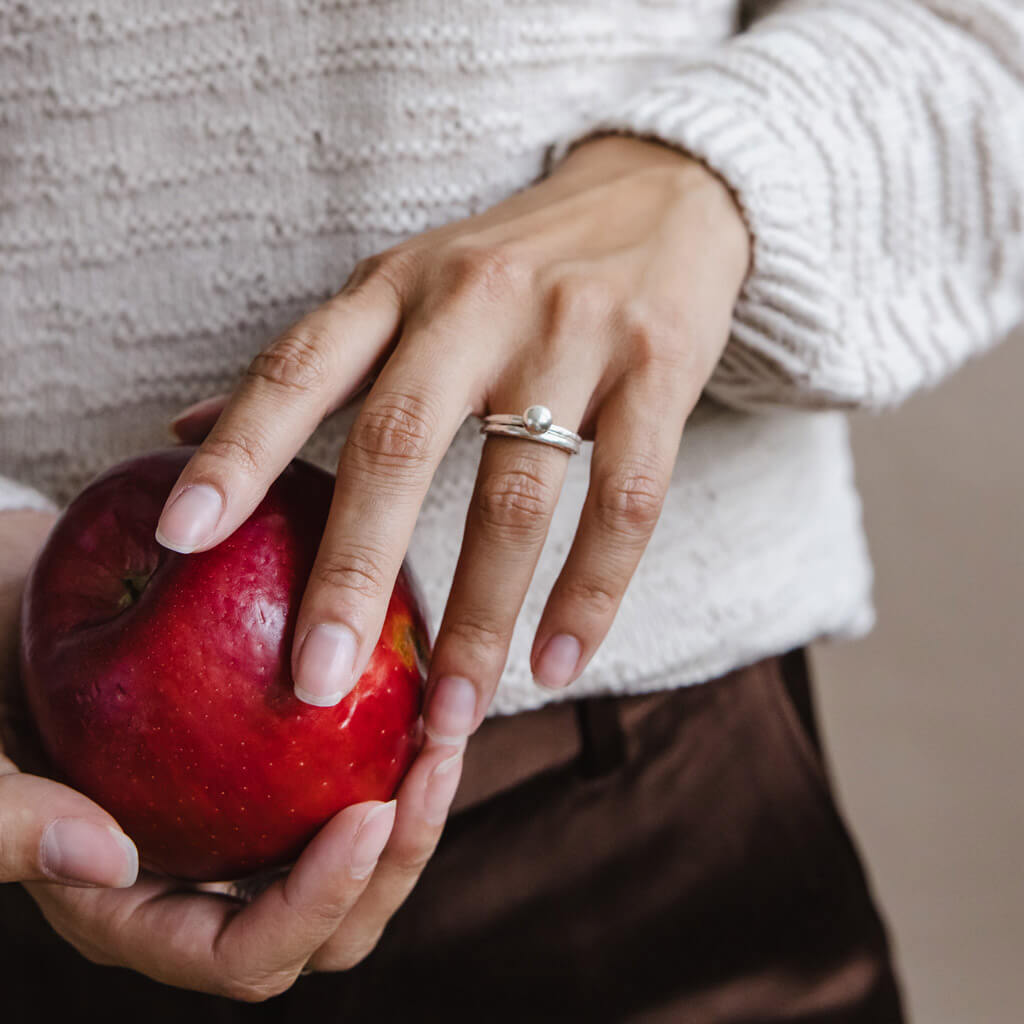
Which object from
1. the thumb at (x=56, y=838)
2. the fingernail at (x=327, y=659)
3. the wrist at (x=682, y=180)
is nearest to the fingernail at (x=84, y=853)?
the thumb at (x=56, y=838)

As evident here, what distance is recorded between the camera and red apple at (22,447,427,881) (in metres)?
0.38

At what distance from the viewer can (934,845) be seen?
1263 millimetres

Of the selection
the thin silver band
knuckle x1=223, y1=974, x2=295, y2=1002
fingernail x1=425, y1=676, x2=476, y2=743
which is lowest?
knuckle x1=223, y1=974, x2=295, y2=1002

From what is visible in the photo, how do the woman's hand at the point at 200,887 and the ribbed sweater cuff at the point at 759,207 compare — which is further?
the ribbed sweater cuff at the point at 759,207

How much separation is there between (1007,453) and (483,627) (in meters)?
1.04

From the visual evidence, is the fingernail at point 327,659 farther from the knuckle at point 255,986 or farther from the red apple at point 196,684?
the knuckle at point 255,986

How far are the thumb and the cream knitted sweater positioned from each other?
0.20m

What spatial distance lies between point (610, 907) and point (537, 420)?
0.38 m

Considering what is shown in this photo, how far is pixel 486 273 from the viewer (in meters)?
0.41

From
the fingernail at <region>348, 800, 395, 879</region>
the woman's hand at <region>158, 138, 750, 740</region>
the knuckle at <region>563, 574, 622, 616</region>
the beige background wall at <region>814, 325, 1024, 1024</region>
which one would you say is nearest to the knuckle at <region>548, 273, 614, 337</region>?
the woman's hand at <region>158, 138, 750, 740</region>

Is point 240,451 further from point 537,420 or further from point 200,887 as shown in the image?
point 200,887

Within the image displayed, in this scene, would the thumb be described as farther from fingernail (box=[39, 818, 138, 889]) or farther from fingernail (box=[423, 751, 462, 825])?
fingernail (box=[423, 751, 462, 825])

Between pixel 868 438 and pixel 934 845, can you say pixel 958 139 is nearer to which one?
pixel 868 438

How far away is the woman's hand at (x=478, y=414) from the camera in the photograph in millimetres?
368
